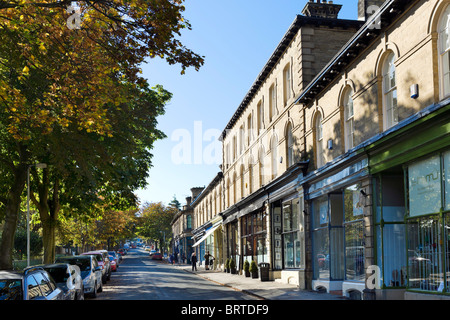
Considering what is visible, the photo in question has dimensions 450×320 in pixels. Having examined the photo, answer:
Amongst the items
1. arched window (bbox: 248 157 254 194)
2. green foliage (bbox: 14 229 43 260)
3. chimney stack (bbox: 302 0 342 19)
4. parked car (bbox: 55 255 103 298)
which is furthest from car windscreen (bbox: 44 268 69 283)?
green foliage (bbox: 14 229 43 260)

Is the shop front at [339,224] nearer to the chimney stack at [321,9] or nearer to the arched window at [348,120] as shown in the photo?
the arched window at [348,120]

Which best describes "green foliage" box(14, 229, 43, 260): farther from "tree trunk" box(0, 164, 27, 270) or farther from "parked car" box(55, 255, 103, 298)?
"parked car" box(55, 255, 103, 298)

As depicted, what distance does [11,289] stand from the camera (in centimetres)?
921

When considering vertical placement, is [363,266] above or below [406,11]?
below

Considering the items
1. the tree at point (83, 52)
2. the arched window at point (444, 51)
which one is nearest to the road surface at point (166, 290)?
the tree at point (83, 52)

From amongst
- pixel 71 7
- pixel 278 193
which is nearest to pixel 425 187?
pixel 71 7

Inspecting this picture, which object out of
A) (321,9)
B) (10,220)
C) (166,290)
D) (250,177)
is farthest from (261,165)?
(10,220)

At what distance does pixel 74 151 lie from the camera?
18.3m

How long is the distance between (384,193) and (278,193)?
1154cm

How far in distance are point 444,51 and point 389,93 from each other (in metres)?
3.16

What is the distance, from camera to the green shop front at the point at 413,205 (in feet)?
43.1

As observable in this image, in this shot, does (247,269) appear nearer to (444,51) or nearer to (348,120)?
(348,120)
